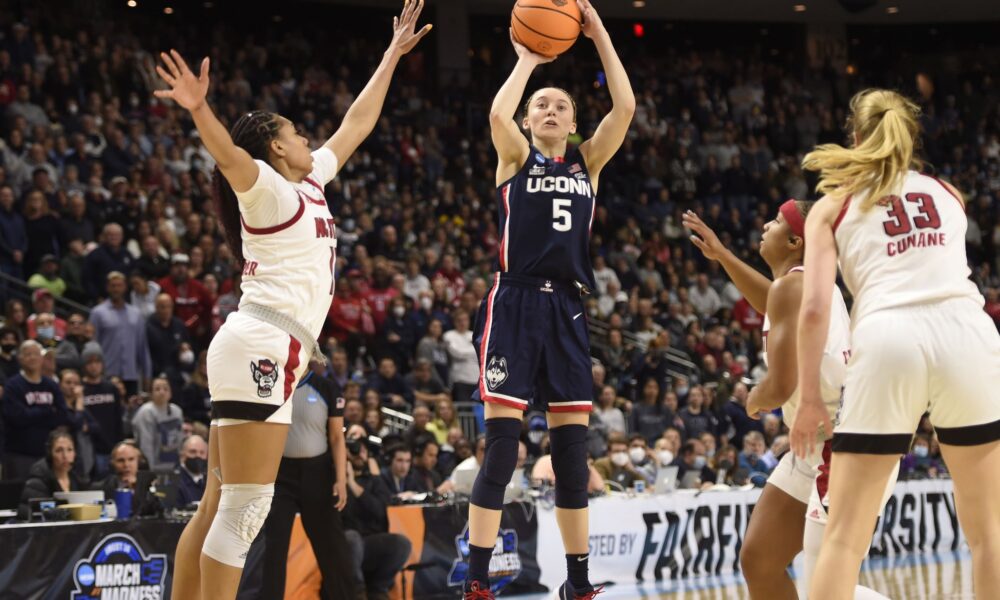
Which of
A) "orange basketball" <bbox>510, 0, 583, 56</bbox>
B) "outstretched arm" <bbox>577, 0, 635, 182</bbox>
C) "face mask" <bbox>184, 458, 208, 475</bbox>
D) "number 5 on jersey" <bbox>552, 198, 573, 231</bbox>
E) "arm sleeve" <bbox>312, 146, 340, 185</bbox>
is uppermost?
"orange basketball" <bbox>510, 0, 583, 56</bbox>

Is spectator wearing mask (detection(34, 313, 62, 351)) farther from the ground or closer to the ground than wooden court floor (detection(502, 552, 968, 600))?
farther from the ground

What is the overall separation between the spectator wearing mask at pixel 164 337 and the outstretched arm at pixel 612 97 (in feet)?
27.0

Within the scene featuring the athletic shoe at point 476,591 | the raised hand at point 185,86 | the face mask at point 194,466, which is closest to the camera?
the raised hand at point 185,86

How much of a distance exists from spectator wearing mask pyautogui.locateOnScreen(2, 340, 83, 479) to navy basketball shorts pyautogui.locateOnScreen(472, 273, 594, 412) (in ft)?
20.7

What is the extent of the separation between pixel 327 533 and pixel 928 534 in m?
8.56

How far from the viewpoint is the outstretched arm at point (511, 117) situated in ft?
19.9

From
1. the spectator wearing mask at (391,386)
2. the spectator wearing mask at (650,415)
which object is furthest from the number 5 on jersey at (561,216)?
the spectator wearing mask at (650,415)

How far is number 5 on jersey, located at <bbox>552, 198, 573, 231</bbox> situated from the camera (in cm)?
611

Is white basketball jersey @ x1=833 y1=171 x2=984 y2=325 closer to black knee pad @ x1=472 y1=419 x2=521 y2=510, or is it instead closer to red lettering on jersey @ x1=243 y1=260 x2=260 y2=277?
black knee pad @ x1=472 y1=419 x2=521 y2=510

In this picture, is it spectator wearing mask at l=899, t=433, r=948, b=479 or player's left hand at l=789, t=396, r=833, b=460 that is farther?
spectator wearing mask at l=899, t=433, r=948, b=479

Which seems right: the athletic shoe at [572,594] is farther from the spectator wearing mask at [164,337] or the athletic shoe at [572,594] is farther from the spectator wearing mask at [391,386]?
the spectator wearing mask at [391,386]

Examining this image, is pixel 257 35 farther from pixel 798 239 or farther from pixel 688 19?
pixel 798 239

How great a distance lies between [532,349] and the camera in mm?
6023

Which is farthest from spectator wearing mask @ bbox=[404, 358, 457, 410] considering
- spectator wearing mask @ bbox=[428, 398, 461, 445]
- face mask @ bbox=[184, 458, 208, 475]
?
face mask @ bbox=[184, 458, 208, 475]
